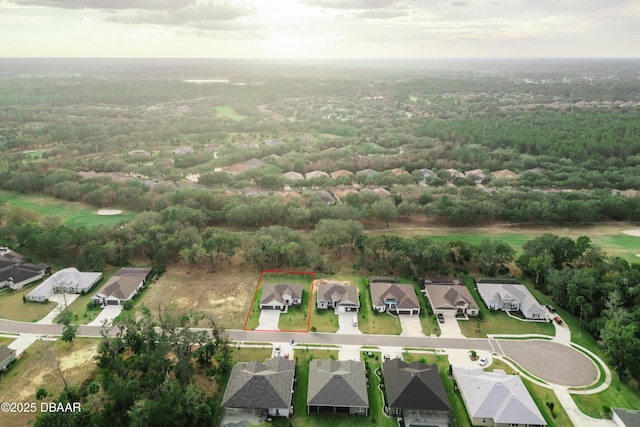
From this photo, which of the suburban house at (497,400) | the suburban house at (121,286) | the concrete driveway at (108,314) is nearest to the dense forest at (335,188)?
the suburban house at (121,286)

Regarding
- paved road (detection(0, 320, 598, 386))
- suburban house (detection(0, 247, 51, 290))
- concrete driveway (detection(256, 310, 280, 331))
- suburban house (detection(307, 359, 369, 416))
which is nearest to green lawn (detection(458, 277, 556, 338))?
paved road (detection(0, 320, 598, 386))

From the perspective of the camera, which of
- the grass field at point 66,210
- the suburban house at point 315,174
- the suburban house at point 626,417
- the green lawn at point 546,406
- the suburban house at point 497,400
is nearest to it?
the suburban house at point 626,417

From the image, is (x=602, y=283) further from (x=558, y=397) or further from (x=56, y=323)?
(x=56, y=323)

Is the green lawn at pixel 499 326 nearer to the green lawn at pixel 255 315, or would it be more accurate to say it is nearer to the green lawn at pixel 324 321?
the green lawn at pixel 324 321

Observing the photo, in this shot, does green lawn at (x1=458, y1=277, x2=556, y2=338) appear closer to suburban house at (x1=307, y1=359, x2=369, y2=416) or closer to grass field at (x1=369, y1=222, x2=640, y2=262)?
suburban house at (x1=307, y1=359, x2=369, y2=416)

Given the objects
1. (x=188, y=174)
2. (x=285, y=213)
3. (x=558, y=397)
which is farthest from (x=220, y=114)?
(x=558, y=397)

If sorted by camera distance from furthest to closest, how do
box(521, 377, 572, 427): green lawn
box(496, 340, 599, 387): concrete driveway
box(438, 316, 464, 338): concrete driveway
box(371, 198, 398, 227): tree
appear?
box(371, 198, 398, 227): tree
box(438, 316, 464, 338): concrete driveway
box(496, 340, 599, 387): concrete driveway
box(521, 377, 572, 427): green lawn

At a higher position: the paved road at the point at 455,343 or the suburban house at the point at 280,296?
the suburban house at the point at 280,296
